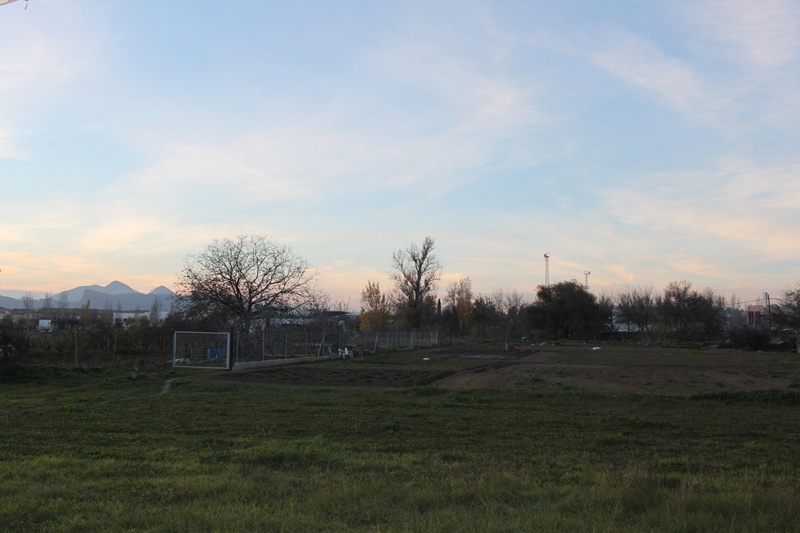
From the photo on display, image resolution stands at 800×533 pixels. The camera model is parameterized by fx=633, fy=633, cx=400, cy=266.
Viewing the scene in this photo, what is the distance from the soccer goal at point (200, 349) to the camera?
94.4ft

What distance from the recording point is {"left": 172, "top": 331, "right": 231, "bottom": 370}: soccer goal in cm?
2878

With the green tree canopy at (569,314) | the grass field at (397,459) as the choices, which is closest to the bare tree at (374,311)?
the green tree canopy at (569,314)

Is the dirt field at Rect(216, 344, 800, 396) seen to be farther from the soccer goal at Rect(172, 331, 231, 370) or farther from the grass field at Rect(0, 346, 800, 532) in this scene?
the soccer goal at Rect(172, 331, 231, 370)

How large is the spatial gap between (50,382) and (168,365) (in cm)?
949

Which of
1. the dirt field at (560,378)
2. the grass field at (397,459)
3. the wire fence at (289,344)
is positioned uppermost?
the wire fence at (289,344)

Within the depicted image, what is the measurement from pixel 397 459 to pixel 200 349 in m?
22.6

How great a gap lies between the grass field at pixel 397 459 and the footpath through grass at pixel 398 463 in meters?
0.03

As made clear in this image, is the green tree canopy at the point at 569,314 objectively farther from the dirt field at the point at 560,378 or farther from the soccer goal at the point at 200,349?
the soccer goal at the point at 200,349

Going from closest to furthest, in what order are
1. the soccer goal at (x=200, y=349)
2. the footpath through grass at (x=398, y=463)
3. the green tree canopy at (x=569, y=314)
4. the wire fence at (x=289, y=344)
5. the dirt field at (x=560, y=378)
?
1. the footpath through grass at (x=398, y=463)
2. the dirt field at (x=560, y=378)
3. the soccer goal at (x=200, y=349)
4. the wire fence at (x=289, y=344)
5. the green tree canopy at (x=569, y=314)

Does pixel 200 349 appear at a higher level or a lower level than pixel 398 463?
higher

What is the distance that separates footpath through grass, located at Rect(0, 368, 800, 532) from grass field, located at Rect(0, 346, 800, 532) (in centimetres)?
3

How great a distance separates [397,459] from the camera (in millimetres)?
8383

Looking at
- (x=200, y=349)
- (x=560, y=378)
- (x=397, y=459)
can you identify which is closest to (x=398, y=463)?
(x=397, y=459)

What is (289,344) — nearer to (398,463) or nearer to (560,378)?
(560,378)
